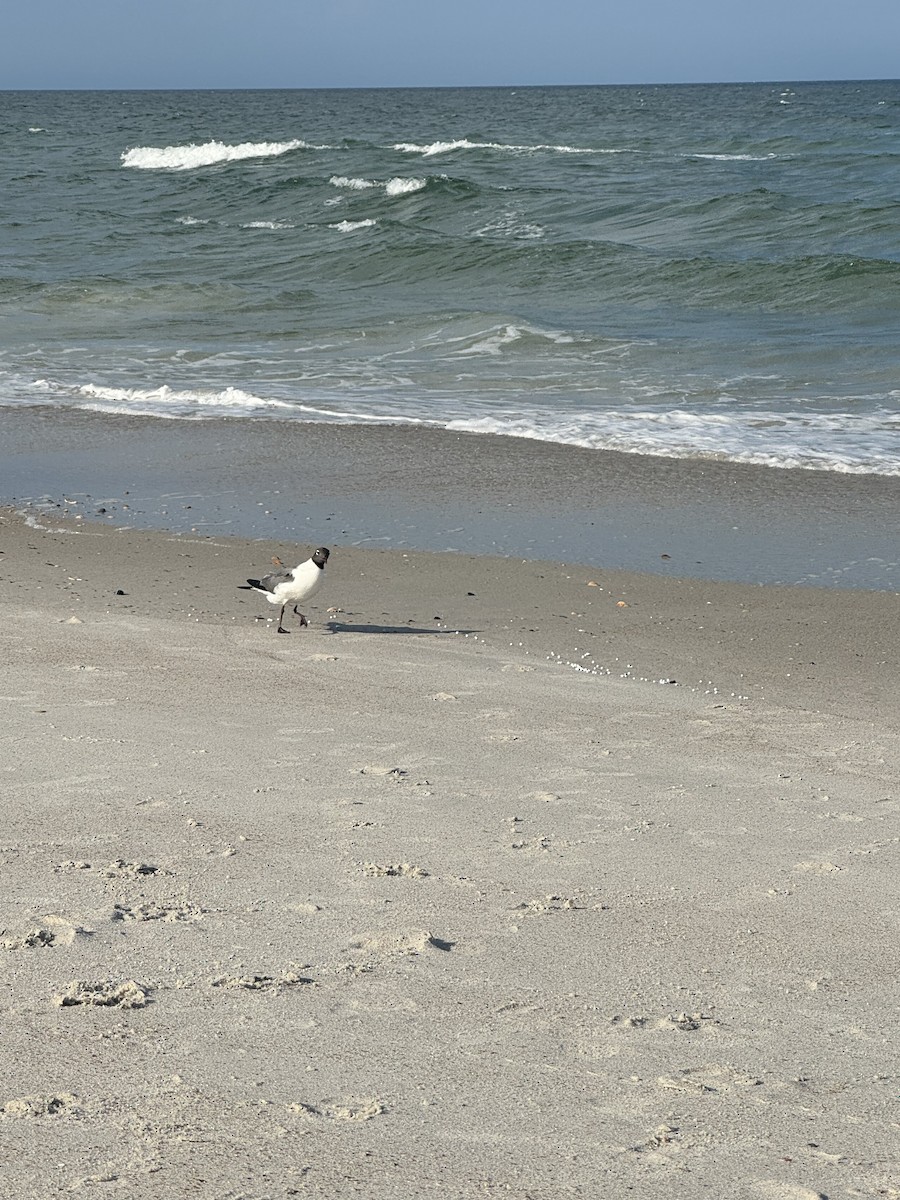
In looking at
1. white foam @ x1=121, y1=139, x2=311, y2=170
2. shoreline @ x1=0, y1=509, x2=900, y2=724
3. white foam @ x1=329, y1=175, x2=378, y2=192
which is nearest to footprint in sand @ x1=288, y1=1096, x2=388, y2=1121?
shoreline @ x1=0, y1=509, x2=900, y2=724

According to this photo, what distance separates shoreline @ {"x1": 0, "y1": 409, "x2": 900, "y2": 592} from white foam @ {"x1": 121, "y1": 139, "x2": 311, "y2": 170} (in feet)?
113

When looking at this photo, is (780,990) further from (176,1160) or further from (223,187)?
(223,187)

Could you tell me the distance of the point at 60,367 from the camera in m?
14.9

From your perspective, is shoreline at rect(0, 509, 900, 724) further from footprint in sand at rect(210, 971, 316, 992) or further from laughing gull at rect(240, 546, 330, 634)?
footprint in sand at rect(210, 971, 316, 992)

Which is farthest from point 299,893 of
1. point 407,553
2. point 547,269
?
point 547,269

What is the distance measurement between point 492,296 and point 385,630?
13.4m

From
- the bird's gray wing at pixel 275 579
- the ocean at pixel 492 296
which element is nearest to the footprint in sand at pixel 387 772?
the bird's gray wing at pixel 275 579

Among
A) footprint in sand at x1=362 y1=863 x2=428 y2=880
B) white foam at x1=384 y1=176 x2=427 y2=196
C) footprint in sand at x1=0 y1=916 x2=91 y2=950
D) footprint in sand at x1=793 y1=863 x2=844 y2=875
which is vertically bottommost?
footprint in sand at x1=0 y1=916 x2=91 y2=950

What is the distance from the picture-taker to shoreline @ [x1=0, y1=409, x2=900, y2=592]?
857cm

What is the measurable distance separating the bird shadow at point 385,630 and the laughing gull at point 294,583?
0.17 m

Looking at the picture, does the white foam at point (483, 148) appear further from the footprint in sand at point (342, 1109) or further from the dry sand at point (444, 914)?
the footprint in sand at point (342, 1109)

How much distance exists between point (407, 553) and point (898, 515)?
10.9 ft

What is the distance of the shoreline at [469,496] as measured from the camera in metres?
8.57

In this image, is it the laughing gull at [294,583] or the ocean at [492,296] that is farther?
the ocean at [492,296]
